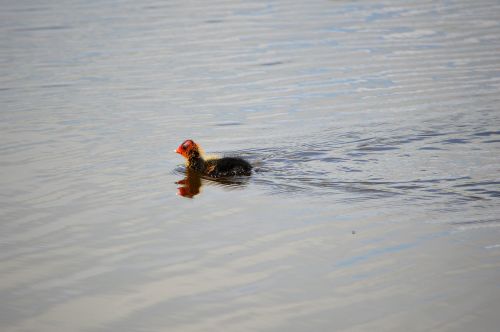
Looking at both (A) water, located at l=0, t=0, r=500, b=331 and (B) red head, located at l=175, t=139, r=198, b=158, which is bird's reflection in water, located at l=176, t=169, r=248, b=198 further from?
(B) red head, located at l=175, t=139, r=198, b=158

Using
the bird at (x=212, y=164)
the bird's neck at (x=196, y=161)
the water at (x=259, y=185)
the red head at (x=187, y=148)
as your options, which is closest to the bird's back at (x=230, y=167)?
the bird at (x=212, y=164)

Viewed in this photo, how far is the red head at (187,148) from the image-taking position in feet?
32.3

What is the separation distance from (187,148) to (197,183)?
25.8 inches

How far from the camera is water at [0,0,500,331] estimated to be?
596cm

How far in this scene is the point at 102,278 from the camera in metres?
6.59

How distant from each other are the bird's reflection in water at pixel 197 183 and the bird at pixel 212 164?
7 cm

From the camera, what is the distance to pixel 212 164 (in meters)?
9.62

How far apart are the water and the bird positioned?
0.56ft

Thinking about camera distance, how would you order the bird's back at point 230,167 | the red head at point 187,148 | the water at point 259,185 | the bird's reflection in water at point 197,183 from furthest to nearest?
the red head at point 187,148 < the bird's back at point 230,167 < the bird's reflection in water at point 197,183 < the water at point 259,185

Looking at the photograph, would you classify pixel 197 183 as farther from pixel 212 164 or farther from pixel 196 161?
pixel 196 161

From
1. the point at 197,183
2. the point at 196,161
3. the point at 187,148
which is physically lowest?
the point at 197,183

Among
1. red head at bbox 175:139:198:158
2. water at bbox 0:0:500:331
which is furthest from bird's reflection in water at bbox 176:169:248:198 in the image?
red head at bbox 175:139:198:158

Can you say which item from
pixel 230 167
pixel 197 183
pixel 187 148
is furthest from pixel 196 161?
pixel 230 167

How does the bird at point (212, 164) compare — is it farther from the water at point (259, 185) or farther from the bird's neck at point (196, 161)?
the water at point (259, 185)
